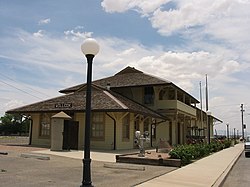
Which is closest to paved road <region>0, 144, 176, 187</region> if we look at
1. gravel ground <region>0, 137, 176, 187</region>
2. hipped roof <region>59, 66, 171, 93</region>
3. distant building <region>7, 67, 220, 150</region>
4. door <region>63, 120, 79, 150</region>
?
gravel ground <region>0, 137, 176, 187</region>

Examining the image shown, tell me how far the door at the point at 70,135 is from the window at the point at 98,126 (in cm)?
157

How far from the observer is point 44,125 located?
2642cm

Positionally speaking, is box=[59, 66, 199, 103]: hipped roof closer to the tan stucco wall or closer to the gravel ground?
the tan stucco wall

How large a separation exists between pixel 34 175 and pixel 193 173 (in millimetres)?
5603

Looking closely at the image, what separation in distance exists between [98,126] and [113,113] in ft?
5.83

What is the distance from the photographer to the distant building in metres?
23.2

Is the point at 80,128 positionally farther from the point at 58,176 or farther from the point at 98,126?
the point at 58,176

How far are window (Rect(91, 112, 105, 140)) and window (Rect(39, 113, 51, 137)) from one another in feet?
13.1

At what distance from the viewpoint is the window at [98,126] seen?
24.0 meters

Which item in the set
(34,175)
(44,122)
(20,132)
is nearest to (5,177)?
(34,175)

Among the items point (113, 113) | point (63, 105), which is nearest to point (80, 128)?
point (63, 105)

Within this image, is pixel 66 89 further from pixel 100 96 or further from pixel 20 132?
pixel 20 132

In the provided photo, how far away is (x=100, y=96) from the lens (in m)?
25.6

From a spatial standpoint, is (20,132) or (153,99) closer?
(153,99)
